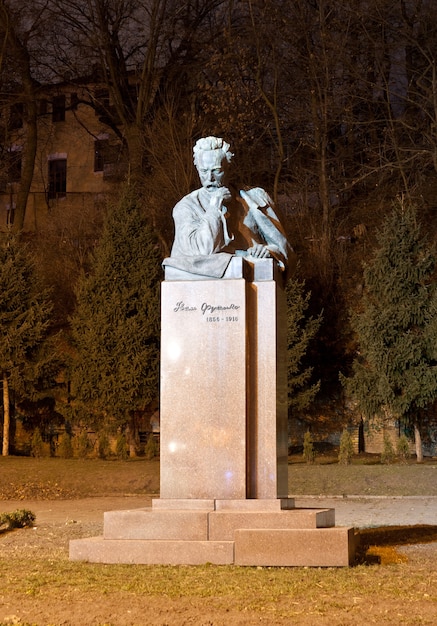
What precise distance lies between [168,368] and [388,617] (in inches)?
157

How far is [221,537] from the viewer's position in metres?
9.49

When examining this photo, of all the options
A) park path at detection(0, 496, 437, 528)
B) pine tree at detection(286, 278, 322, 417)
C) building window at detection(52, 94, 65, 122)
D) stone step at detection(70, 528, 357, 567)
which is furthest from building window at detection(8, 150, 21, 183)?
stone step at detection(70, 528, 357, 567)

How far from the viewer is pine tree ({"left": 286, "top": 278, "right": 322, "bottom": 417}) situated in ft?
92.4

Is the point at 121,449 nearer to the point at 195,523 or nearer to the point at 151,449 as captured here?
the point at 151,449

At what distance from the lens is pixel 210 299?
33.7 ft

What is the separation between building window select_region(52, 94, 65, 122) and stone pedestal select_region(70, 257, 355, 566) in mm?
33161

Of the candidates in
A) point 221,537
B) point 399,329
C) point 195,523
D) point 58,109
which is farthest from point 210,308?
point 58,109

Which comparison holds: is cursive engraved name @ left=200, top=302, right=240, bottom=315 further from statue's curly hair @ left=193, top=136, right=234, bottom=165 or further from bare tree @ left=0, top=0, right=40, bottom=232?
bare tree @ left=0, top=0, right=40, bottom=232

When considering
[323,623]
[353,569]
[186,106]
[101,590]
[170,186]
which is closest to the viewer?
[323,623]

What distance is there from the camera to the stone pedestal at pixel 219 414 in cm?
958

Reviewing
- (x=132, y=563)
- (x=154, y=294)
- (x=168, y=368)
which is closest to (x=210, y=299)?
(x=168, y=368)

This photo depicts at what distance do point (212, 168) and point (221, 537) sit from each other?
12.4 feet

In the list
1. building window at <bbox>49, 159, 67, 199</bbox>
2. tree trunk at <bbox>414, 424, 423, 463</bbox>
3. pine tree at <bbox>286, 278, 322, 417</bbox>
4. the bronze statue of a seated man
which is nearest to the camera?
the bronze statue of a seated man

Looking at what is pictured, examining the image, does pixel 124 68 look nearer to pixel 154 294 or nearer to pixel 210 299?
pixel 154 294
